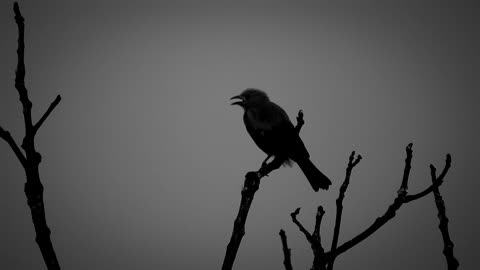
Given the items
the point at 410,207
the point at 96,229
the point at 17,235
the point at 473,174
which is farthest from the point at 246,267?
the point at 473,174

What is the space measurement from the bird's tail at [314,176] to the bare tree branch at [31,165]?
4.03m

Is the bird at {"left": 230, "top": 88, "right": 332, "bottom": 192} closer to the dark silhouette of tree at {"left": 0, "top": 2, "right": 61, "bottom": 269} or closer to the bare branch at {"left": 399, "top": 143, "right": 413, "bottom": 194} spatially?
the bare branch at {"left": 399, "top": 143, "right": 413, "bottom": 194}

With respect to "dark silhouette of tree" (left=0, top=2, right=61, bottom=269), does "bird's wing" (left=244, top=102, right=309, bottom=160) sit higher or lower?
higher

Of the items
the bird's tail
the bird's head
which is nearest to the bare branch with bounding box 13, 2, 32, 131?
the bird's tail

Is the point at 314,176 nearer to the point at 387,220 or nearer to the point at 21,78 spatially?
the point at 387,220

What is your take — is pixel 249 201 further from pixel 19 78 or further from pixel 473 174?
pixel 473 174

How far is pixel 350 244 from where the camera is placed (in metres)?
1.72

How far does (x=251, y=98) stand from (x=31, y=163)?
→ 19.1ft

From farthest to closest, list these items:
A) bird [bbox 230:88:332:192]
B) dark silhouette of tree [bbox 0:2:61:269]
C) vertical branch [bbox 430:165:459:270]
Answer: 1. bird [bbox 230:88:332:192]
2. vertical branch [bbox 430:165:459:270]
3. dark silhouette of tree [bbox 0:2:61:269]

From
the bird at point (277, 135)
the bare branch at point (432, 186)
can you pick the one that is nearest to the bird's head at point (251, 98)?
the bird at point (277, 135)

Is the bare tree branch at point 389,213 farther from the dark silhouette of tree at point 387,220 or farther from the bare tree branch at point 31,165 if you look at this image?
the bare tree branch at point 31,165

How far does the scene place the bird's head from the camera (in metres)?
6.66

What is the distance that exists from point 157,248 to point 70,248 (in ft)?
143

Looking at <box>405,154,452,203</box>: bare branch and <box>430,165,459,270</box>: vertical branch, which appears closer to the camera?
<box>430,165,459,270</box>: vertical branch
